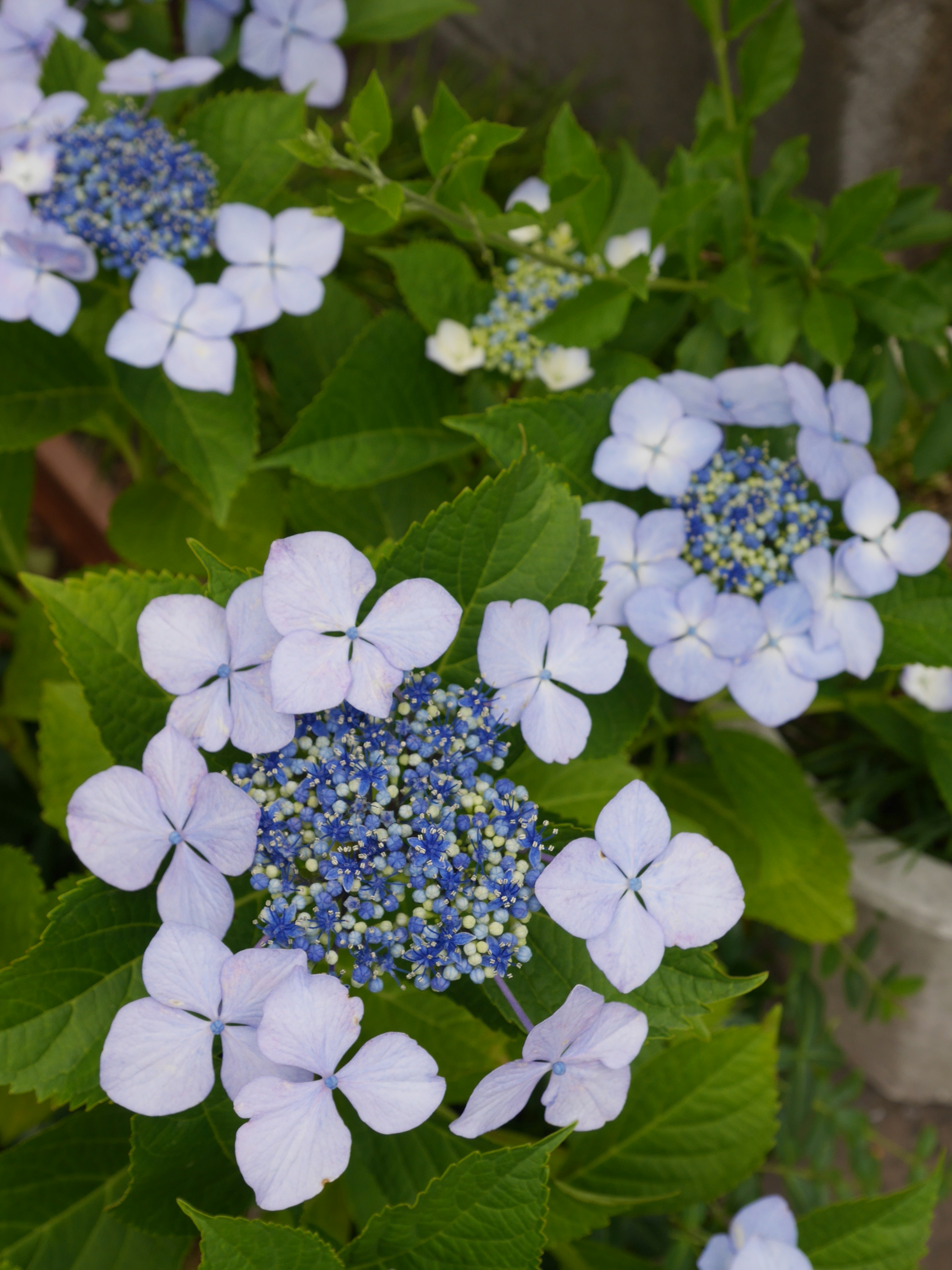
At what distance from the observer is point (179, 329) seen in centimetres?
79

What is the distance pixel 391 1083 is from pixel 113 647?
0.30 m

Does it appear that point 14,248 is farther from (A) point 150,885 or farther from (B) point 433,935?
(B) point 433,935

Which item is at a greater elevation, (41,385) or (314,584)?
(314,584)

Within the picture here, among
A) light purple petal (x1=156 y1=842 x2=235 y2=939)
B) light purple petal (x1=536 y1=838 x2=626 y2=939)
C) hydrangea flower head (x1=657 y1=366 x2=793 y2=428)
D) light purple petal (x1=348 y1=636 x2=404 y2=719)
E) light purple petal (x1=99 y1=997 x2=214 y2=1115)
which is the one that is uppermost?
hydrangea flower head (x1=657 y1=366 x2=793 y2=428)

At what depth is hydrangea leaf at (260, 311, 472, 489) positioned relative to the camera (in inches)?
32.2

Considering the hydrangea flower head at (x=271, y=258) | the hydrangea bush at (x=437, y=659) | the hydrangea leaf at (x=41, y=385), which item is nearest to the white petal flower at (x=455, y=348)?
the hydrangea bush at (x=437, y=659)

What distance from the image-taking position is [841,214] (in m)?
0.81

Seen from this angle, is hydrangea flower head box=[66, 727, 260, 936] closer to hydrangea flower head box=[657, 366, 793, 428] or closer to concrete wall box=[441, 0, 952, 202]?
hydrangea flower head box=[657, 366, 793, 428]

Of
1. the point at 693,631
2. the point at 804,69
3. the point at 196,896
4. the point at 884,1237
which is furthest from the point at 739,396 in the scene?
the point at 804,69

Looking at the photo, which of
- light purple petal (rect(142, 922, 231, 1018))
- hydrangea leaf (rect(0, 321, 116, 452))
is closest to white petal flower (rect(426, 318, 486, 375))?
hydrangea leaf (rect(0, 321, 116, 452))

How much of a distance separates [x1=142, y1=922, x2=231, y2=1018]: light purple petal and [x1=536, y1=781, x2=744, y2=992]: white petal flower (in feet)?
0.52

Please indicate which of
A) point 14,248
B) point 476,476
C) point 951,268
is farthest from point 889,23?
point 14,248

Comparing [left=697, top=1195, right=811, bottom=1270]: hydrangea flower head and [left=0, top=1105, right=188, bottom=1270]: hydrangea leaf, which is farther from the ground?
[left=697, top=1195, right=811, bottom=1270]: hydrangea flower head

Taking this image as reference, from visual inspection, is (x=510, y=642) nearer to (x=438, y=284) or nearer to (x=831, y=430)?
(x=831, y=430)
